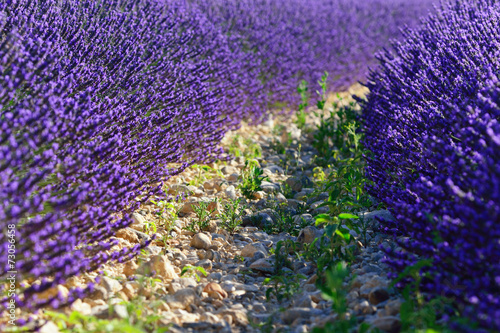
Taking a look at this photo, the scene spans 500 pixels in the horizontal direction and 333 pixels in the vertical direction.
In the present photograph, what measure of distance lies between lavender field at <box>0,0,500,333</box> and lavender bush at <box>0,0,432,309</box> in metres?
0.02

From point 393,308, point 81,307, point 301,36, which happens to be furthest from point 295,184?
point 301,36

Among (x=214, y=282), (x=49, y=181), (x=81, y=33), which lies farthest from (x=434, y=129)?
(x=81, y=33)

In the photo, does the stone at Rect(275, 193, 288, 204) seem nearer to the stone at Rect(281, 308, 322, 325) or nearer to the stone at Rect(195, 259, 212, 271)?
the stone at Rect(195, 259, 212, 271)

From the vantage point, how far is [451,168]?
2178 mm

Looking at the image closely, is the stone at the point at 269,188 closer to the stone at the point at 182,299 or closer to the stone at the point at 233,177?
the stone at the point at 233,177

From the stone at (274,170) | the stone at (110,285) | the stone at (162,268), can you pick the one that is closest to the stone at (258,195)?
the stone at (274,170)

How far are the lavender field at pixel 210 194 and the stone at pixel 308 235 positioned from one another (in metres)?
0.02

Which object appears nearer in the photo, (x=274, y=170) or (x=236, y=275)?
(x=236, y=275)

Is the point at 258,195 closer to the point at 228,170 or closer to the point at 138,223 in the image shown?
the point at 228,170

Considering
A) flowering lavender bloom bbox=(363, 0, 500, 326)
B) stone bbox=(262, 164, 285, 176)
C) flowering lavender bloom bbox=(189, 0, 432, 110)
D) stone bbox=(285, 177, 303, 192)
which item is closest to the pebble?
Answer: stone bbox=(285, 177, 303, 192)

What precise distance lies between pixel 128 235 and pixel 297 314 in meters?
1.20

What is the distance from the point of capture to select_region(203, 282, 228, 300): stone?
2.45 meters

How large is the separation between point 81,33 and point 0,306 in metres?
2.02

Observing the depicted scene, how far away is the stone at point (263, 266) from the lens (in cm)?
275
